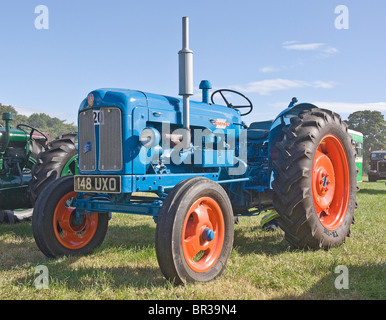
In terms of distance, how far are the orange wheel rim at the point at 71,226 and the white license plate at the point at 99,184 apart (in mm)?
565

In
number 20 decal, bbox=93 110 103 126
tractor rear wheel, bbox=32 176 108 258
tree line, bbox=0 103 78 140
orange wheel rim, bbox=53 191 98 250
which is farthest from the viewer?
tree line, bbox=0 103 78 140

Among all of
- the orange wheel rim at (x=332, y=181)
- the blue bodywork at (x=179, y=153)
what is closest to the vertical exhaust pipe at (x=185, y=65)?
the blue bodywork at (x=179, y=153)

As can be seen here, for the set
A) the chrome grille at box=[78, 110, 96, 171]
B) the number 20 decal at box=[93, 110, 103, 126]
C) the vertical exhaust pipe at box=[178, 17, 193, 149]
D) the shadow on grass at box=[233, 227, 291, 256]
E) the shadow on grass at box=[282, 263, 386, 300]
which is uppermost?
the vertical exhaust pipe at box=[178, 17, 193, 149]

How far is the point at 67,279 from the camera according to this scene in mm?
3207

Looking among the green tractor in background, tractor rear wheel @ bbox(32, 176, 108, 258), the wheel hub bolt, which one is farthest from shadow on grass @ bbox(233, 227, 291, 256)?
the green tractor in background

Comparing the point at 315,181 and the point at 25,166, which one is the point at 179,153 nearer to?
the point at 315,181

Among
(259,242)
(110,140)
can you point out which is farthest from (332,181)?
(110,140)

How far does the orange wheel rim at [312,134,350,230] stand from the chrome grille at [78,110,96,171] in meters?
2.42

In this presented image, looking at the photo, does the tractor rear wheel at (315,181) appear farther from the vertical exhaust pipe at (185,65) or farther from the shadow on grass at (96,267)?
the shadow on grass at (96,267)

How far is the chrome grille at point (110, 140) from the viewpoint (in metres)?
3.46

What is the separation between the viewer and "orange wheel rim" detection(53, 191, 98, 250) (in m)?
4.00

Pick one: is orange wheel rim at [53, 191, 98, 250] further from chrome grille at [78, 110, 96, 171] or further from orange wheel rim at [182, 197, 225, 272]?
orange wheel rim at [182, 197, 225, 272]
